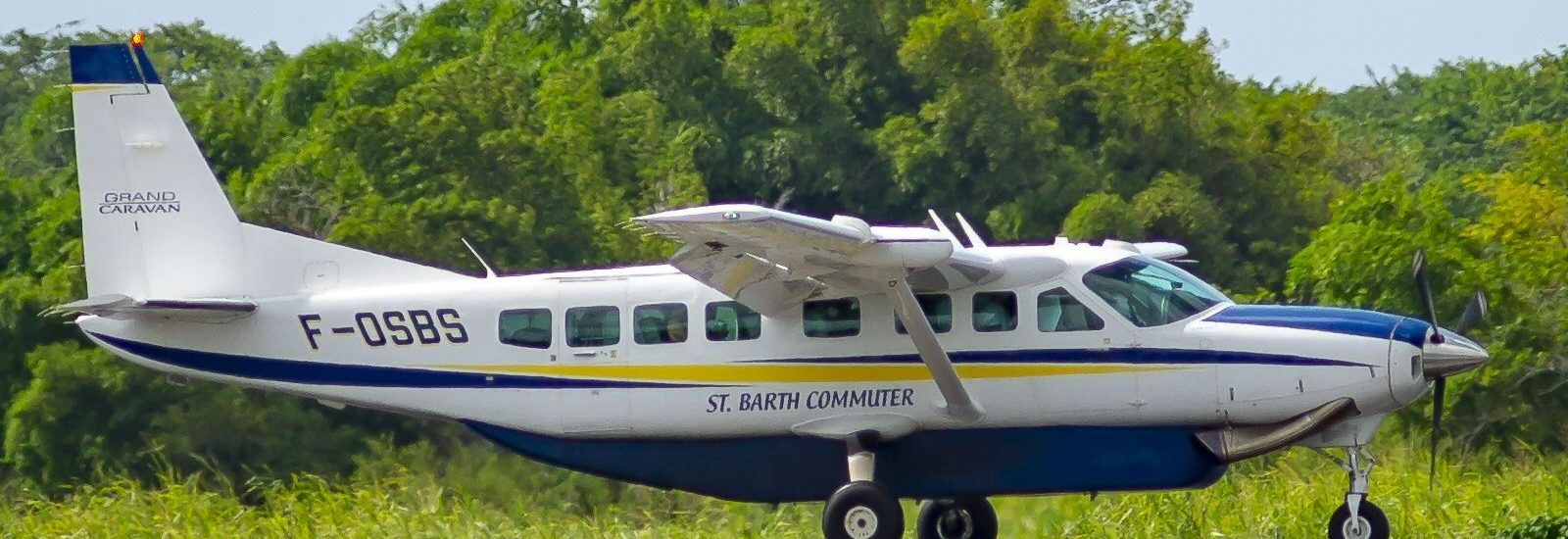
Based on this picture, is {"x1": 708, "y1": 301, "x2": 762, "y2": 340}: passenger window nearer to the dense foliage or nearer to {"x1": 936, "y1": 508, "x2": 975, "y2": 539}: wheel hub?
{"x1": 936, "y1": 508, "x2": 975, "y2": 539}: wheel hub

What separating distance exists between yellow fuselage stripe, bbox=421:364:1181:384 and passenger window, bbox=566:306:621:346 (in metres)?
0.18

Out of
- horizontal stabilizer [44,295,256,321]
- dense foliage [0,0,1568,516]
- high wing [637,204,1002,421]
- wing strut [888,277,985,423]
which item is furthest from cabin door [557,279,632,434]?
dense foliage [0,0,1568,516]

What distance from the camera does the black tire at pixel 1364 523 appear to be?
14.2m

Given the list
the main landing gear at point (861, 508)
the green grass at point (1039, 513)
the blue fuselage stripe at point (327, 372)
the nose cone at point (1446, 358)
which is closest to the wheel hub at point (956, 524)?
the green grass at point (1039, 513)

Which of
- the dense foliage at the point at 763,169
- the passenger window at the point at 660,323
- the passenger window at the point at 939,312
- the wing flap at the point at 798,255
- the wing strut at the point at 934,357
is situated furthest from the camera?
the dense foliage at the point at 763,169

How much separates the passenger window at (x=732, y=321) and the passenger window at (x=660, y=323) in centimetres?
20

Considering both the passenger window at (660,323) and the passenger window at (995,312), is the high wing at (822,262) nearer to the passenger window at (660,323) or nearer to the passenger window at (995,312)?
the passenger window at (995,312)

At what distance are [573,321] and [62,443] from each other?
1277 cm

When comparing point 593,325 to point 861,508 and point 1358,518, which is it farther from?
point 1358,518

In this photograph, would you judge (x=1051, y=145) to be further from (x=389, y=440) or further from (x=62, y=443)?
(x=62, y=443)

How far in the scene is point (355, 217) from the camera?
28.0 metres

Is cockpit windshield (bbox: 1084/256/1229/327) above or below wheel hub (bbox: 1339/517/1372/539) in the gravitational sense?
above

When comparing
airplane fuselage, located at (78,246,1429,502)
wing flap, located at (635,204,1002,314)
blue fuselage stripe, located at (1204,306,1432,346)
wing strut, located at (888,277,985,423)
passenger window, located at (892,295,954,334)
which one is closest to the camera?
wing flap, located at (635,204,1002,314)

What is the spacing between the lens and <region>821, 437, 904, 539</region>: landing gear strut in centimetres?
1467
